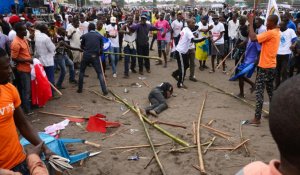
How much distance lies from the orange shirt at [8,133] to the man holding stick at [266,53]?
4.43 meters

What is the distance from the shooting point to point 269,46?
237 inches

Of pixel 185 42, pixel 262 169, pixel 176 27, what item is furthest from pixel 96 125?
pixel 176 27

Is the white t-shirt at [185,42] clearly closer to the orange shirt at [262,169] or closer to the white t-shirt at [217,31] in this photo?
the white t-shirt at [217,31]

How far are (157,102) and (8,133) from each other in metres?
5.22

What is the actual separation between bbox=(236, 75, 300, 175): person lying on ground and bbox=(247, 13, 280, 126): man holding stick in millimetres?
4823

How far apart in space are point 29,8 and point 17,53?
392 inches

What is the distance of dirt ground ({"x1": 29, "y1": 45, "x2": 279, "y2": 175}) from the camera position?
4855 mm

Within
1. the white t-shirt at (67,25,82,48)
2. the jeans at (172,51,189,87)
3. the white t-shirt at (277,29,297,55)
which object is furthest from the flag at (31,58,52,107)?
the white t-shirt at (277,29,297,55)

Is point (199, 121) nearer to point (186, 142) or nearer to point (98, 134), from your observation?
point (186, 142)

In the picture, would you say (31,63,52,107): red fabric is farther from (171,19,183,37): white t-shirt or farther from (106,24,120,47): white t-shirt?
(171,19,183,37): white t-shirt

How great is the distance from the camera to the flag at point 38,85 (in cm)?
718

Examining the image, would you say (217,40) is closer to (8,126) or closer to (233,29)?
(233,29)

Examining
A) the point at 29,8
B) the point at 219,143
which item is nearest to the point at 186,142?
the point at 219,143

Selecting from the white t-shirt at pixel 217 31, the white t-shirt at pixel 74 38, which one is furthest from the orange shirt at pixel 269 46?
the white t-shirt at pixel 74 38
